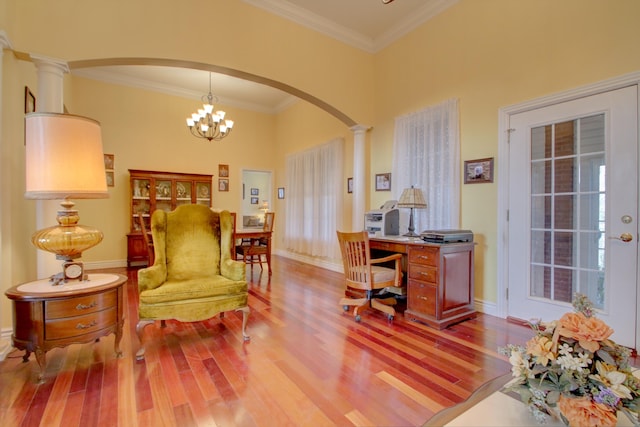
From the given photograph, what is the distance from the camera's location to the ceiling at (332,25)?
3.72 meters

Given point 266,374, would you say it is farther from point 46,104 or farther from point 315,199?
point 315,199

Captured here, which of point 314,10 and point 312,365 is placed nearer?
point 312,365

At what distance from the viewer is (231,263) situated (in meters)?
2.81

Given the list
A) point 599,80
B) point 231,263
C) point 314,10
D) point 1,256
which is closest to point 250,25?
point 314,10

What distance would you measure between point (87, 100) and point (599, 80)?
7370 mm

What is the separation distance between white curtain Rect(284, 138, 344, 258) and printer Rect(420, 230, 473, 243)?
102 inches

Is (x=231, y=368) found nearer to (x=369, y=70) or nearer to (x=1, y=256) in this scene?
(x=1, y=256)

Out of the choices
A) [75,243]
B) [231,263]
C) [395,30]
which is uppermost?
[395,30]

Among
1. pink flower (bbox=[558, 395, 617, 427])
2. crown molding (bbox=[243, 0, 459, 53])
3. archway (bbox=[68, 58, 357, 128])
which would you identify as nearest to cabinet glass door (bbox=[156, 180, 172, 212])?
archway (bbox=[68, 58, 357, 128])

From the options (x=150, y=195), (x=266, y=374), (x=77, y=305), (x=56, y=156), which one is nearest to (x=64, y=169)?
(x=56, y=156)

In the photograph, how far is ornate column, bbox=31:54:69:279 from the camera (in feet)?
8.19

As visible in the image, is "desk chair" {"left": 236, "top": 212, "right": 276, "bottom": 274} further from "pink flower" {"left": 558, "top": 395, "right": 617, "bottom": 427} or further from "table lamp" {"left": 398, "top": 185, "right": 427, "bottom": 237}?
"pink flower" {"left": 558, "top": 395, "right": 617, "bottom": 427}

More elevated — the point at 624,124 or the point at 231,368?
the point at 624,124

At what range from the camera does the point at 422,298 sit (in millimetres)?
3010
